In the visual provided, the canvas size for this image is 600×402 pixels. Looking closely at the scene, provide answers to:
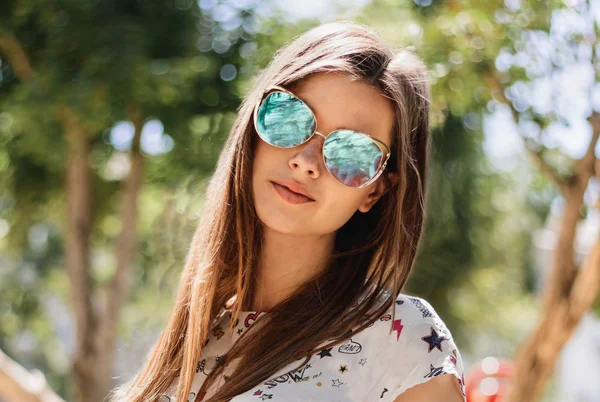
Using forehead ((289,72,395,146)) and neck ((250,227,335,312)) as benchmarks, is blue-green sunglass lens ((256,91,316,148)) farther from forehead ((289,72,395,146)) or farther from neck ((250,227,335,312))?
neck ((250,227,335,312))

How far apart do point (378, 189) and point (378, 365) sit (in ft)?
0.97

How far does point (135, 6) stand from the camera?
4473mm

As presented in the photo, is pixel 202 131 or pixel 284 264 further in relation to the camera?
pixel 202 131

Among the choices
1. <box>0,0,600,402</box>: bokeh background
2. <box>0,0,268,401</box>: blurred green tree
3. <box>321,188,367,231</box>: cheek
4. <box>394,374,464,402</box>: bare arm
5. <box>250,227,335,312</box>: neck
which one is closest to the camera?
<box>394,374,464,402</box>: bare arm

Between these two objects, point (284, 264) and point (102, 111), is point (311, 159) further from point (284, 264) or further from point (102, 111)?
point (102, 111)

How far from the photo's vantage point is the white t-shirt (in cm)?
114

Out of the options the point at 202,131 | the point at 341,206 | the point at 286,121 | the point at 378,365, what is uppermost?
the point at 286,121

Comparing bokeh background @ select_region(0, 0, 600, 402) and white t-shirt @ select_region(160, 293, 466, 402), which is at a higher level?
white t-shirt @ select_region(160, 293, 466, 402)

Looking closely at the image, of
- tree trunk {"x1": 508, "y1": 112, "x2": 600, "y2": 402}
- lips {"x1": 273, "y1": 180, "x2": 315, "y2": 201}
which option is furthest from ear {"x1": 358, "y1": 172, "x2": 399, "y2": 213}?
tree trunk {"x1": 508, "y1": 112, "x2": 600, "y2": 402}

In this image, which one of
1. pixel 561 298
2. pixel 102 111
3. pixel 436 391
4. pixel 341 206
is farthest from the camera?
pixel 102 111

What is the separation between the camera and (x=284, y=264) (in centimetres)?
133

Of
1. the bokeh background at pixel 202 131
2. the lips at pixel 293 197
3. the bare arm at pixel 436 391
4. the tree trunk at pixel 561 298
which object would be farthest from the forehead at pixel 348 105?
the tree trunk at pixel 561 298

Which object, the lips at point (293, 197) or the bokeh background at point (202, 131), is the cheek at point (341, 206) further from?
the bokeh background at point (202, 131)

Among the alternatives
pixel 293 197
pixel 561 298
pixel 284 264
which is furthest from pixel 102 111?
pixel 293 197
